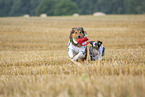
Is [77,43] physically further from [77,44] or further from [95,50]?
[95,50]

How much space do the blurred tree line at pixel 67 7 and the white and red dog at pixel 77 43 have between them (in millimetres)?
64058

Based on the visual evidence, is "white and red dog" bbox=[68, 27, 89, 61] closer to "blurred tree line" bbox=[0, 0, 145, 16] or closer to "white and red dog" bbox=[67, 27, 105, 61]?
"white and red dog" bbox=[67, 27, 105, 61]

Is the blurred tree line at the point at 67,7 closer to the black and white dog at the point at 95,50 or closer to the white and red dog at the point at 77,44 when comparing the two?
the black and white dog at the point at 95,50

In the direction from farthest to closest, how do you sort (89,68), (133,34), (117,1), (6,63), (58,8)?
(117,1)
(58,8)
(133,34)
(6,63)
(89,68)

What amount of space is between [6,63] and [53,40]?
29.0 feet

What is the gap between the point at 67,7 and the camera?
69.4m

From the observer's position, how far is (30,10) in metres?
80.1

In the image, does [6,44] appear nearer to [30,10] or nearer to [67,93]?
[67,93]

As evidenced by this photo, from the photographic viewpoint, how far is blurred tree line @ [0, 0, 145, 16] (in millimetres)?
69750

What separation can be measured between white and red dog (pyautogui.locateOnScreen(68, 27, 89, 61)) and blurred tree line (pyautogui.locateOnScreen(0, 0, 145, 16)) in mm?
64058

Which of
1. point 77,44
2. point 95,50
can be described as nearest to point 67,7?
point 95,50

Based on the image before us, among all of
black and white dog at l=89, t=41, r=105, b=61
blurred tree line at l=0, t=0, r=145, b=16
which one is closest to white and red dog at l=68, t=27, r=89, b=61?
black and white dog at l=89, t=41, r=105, b=61

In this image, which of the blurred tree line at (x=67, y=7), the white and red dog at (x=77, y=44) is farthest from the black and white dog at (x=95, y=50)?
the blurred tree line at (x=67, y=7)

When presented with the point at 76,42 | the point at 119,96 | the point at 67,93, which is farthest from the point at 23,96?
the point at 76,42
